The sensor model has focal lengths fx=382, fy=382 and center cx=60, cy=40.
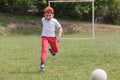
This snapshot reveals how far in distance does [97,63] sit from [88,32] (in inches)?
773

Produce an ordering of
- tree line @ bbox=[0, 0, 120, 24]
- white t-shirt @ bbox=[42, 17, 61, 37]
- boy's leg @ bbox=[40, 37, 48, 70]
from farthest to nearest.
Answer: tree line @ bbox=[0, 0, 120, 24], white t-shirt @ bbox=[42, 17, 61, 37], boy's leg @ bbox=[40, 37, 48, 70]

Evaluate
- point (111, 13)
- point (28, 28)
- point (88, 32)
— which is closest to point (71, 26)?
point (88, 32)

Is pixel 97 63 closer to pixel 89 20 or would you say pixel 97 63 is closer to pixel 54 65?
pixel 54 65

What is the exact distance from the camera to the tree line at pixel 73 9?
34.2 metres

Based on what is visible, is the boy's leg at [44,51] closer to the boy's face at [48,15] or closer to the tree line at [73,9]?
the boy's face at [48,15]

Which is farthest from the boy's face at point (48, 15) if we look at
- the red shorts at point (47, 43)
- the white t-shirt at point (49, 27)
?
the red shorts at point (47, 43)

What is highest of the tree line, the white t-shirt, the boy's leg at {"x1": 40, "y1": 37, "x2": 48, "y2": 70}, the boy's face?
the boy's face

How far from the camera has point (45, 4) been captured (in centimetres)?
3500

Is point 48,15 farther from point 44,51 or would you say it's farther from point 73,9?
point 73,9

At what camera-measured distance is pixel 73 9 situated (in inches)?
1366

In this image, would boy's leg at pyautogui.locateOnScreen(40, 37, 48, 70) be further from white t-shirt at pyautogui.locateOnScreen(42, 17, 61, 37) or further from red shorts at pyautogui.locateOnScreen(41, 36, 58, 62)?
white t-shirt at pyautogui.locateOnScreen(42, 17, 61, 37)

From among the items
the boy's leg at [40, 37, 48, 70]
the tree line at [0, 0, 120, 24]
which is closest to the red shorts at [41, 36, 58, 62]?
the boy's leg at [40, 37, 48, 70]

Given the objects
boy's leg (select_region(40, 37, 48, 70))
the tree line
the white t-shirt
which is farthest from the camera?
the tree line

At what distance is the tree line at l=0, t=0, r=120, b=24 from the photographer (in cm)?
3416
